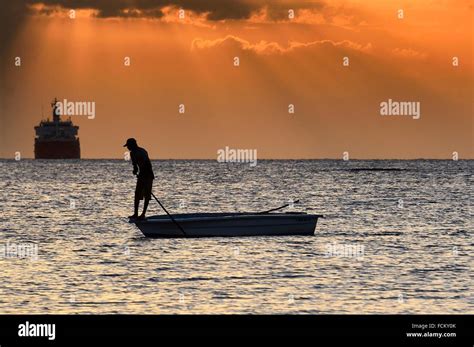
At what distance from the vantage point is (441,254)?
38.5m

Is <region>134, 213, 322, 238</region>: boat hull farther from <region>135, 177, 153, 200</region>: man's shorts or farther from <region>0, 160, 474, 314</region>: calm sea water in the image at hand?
<region>135, 177, 153, 200</region>: man's shorts

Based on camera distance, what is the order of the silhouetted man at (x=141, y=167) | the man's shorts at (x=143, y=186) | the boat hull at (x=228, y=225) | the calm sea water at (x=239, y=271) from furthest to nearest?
the boat hull at (x=228, y=225)
the man's shorts at (x=143, y=186)
the silhouetted man at (x=141, y=167)
the calm sea water at (x=239, y=271)

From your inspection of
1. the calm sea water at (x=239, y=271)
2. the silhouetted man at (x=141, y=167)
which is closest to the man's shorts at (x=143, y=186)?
the silhouetted man at (x=141, y=167)

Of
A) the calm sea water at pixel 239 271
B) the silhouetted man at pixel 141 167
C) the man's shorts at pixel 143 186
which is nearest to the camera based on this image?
the calm sea water at pixel 239 271

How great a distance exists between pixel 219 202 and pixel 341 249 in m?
49.9

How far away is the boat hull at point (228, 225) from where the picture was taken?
42094 millimetres

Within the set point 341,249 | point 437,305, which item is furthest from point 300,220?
point 437,305

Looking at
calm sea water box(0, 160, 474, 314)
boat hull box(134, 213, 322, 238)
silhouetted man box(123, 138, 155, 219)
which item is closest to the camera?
calm sea water box(0, 160, 474, 314)

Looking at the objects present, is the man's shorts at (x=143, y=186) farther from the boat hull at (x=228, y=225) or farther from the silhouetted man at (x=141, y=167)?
the boat hull at (x=228, y=225)

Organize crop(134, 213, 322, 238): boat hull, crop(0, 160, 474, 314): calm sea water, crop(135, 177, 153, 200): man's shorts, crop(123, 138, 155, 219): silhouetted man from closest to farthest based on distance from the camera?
crop(0, 160, 474, 314): calm sea water, crop(123, 138, 155, 219): silhouetted man, crop(135, 177, 153, 200): man's shorts, crop(134, 213, 322, 238): boat hull

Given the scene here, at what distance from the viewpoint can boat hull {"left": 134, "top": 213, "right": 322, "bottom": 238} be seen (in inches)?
1657

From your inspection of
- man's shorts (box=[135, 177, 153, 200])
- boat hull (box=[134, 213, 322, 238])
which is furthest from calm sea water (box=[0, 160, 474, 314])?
man's shorts (box=[135, 177, 153, 200])

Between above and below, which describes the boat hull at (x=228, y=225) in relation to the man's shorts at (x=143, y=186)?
below
